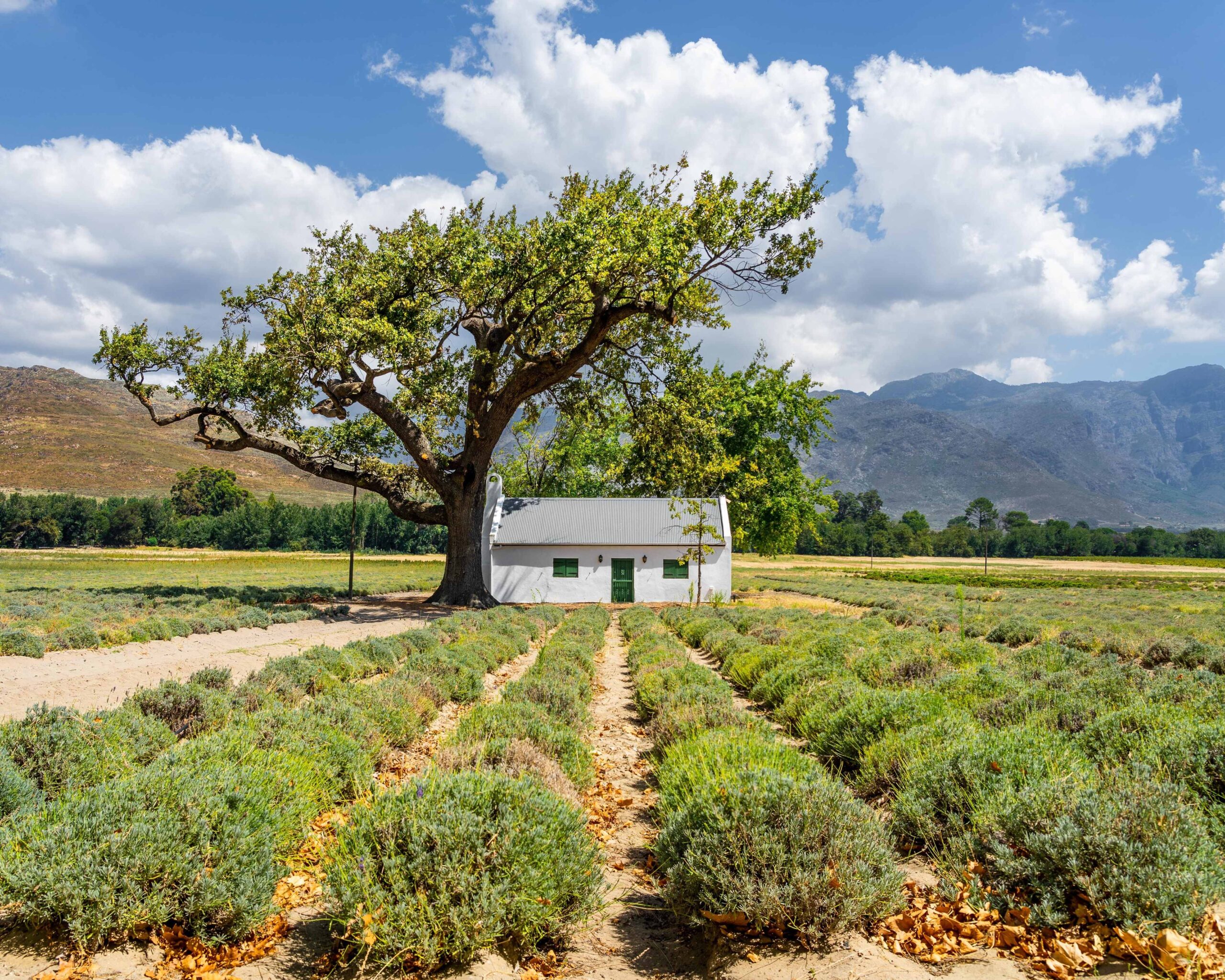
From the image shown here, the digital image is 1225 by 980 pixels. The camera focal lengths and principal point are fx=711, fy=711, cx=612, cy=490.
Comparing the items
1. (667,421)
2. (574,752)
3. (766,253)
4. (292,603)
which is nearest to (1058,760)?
(574,752)

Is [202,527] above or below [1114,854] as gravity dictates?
above

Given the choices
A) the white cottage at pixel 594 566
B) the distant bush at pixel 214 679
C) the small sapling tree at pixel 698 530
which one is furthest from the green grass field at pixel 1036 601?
the distant bush at pixel 214 679

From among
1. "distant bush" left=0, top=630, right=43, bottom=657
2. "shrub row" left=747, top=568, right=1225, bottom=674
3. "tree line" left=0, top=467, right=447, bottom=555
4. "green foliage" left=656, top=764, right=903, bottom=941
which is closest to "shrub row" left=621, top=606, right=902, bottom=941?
"green foliage" left=656, top=764, right=903, bottom=941

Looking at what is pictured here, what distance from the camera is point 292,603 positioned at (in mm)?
24891

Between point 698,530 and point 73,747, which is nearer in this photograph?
point 73,747

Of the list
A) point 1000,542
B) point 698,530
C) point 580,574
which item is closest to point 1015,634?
point 698,530

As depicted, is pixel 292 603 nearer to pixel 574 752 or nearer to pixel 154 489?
pixel 574 752

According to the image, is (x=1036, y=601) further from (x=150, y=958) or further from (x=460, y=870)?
(x=150, y=958)

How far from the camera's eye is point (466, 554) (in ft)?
88.0

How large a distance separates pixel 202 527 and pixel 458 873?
119743 millimetres

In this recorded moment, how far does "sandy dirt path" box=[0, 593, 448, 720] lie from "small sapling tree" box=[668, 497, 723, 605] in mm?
10343

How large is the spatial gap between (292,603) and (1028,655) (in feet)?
73.2

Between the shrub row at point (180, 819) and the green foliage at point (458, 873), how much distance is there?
0.56 m

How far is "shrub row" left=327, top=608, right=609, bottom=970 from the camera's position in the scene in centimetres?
350
